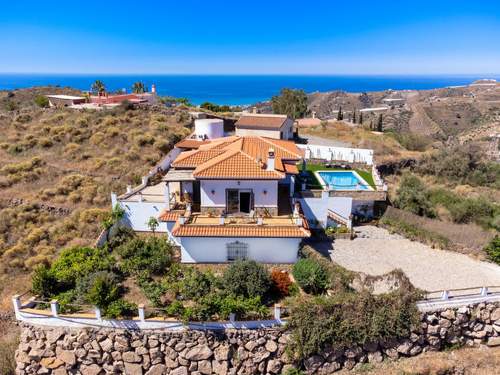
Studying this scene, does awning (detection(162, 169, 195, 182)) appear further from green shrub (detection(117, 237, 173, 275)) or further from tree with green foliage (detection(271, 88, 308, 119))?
tree with green foliage (detection(271, 88, 308, 119))

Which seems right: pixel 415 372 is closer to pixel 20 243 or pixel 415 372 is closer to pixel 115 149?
pixel 20 243

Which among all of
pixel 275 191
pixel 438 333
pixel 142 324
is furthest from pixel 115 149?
pixel 438 333

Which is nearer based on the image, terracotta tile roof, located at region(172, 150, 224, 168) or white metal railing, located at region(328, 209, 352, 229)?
Answer: terracotta tile roof, located at region(172, 150, 224, 168)

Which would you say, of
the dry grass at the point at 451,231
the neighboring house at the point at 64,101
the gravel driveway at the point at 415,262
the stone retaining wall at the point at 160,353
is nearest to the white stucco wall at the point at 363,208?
the dry grass at the point at 451,231

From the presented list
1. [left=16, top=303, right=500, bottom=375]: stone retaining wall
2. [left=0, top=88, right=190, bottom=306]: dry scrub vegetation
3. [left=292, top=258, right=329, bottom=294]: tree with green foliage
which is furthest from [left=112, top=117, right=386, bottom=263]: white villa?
[left=0, top=88, right=190, bottom=306]: dry scrub vegetation

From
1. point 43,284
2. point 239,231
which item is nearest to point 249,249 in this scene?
point 239,231

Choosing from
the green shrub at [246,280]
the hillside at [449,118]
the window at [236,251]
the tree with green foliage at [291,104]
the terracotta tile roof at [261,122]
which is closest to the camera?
the green shrub at [246,280]

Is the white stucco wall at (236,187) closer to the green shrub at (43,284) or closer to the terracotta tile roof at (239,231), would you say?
the terracotta tile roof at (239,231)
